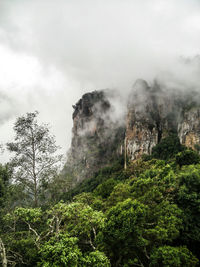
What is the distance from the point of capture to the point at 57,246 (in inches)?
251

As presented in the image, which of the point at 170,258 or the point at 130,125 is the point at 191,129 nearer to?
the point at 130,125

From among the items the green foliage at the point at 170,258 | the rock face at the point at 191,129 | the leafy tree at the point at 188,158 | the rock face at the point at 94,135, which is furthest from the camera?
the rock face at the point at 94,135

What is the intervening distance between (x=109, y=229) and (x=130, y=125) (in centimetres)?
9811

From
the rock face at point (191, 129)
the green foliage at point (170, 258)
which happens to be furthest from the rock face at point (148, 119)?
the green foliage at point (170, 258)

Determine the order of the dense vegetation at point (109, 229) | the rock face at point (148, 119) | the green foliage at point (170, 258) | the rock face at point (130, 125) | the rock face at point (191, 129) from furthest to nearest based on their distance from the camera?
the rock face at point (148, 119)
the rock face at point (130, 125)
the rock face at point (191, 129)
the green foliage at point (170, 258)
the dense vegetation at point (109, 229)

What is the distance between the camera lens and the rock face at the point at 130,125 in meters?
85.8

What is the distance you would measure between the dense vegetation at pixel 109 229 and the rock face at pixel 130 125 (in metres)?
52.1

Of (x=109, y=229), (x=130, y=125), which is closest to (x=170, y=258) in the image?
(x=109, y=229)

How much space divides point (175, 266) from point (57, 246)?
8.81 metres

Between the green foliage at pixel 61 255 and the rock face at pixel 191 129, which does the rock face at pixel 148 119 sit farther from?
the green foliage at pixel 61 255

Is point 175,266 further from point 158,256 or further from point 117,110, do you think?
point 117,110

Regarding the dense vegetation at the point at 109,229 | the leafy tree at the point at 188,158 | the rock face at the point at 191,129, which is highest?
the rock face at the point at 191,129

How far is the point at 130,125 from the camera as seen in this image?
10669cm

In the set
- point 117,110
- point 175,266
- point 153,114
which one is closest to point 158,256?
point 175,266
